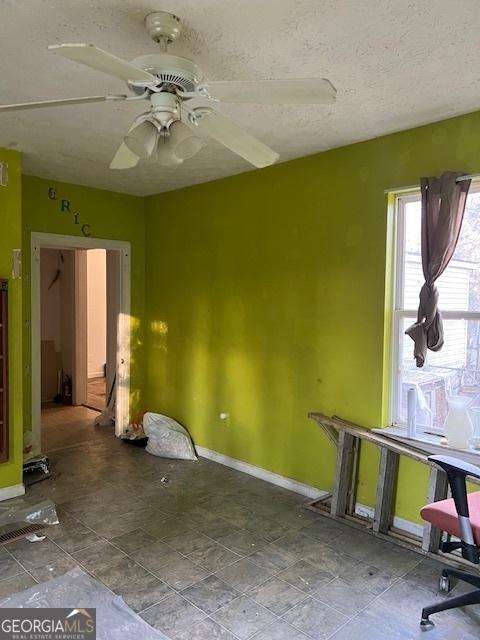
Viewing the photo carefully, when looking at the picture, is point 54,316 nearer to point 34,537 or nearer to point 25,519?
point 25,519

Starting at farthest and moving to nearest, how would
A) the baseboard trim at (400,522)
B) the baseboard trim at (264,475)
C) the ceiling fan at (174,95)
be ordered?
the baseboard trim at (264,475)
the baseboard trim at (400,522)
the ceiling fan at (174,95)

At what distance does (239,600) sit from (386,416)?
1.50m

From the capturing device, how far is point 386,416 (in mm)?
3154

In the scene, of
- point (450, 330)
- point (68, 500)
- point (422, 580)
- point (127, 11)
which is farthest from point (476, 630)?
point (127, 11)

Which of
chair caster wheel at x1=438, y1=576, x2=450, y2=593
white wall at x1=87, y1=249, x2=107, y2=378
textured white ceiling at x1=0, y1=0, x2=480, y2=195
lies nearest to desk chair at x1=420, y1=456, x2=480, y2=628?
chair caster wheel at x1=438, y1=576, x2=450, y2=593

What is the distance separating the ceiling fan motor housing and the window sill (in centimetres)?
235

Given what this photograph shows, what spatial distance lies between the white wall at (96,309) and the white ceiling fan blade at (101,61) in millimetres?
6742

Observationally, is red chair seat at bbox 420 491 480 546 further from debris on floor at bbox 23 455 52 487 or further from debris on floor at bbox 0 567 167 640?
debris on floor at bbox 23 455 52 487

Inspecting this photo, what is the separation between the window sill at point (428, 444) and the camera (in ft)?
8.64

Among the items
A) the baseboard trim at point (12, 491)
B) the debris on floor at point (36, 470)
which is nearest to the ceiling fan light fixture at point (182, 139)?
the baseboard trim at point (12, 491)

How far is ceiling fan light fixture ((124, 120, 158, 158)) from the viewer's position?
1.71 metres

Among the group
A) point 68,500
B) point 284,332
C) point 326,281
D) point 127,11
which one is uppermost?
point 127,11

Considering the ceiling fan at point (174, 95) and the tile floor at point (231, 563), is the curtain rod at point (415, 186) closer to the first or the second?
the ceiling fan at point (174, 95)

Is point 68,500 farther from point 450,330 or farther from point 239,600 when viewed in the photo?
point 450,330
